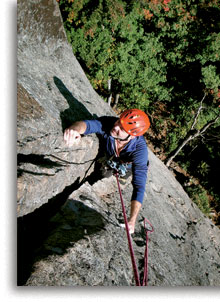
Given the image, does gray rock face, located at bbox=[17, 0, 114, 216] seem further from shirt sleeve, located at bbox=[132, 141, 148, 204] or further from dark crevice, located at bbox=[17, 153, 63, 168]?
shirt sleeve, located at bbox=[132, 141, 148, 204]

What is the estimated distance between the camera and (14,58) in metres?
2.34

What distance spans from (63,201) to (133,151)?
1.36 m

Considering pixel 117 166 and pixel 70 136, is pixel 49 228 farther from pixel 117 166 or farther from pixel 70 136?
pixel 117 166

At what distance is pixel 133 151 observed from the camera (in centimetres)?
299

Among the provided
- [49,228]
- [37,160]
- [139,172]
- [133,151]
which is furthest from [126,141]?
[49,228]

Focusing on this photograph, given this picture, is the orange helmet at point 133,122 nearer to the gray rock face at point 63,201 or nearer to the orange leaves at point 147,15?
the gray rock face at point 63,201

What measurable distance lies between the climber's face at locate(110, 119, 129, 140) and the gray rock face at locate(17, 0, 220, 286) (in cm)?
41

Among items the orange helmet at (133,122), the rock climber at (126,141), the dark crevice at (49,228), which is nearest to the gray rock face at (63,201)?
the dark crevice at (49,228)

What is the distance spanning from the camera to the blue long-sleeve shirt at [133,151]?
2.69 metres

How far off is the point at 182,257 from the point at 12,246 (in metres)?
3.07

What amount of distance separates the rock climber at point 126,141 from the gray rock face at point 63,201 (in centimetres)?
21

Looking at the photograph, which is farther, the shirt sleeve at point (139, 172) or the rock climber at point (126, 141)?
the shirt sleeve at point (139, 172)

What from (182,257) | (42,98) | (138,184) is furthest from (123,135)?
(182,257)

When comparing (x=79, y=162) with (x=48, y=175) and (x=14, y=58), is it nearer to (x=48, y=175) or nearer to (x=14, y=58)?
(x=48, y=175)
